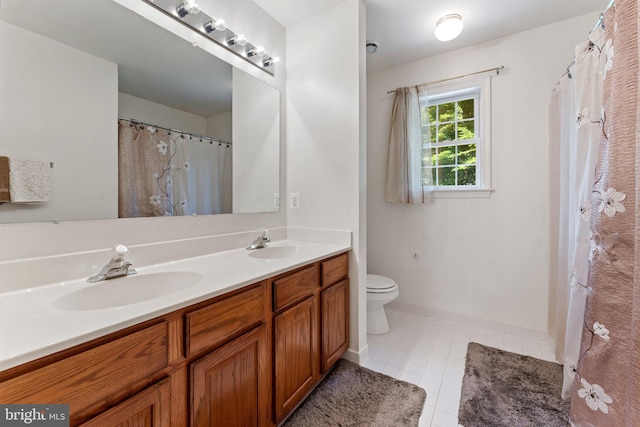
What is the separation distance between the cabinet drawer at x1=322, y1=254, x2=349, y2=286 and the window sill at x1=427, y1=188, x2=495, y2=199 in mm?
1214

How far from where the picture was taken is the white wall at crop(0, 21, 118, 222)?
920mm

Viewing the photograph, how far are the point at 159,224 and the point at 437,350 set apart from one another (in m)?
2.03

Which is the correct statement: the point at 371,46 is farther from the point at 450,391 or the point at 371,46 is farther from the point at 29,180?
the point at 450,391

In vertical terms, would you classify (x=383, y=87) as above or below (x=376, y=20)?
below

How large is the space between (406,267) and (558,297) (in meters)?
1.15

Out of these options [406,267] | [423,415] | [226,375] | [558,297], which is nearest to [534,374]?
[558,297]

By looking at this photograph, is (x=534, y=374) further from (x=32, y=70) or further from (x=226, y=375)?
(x=32, y=70)

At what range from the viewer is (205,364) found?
2.89ft

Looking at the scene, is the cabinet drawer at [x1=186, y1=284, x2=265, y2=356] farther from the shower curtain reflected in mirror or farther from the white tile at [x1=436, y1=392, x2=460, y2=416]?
the white tile at [x1=436, y1=392, x2=460, y2=416]

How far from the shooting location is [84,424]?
0.62 m

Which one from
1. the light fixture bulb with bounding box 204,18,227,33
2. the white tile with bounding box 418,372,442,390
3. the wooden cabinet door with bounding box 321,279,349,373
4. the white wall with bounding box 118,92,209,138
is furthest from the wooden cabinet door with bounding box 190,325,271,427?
the light fixture bulb with bounding box 204,18,227,33

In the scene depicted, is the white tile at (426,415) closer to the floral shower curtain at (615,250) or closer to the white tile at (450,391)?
the white tile at (450,391)

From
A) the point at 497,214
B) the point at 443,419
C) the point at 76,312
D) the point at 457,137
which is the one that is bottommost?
the point at 443,419

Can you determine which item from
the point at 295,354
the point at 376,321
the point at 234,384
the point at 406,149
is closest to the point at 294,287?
the point at 295,354
